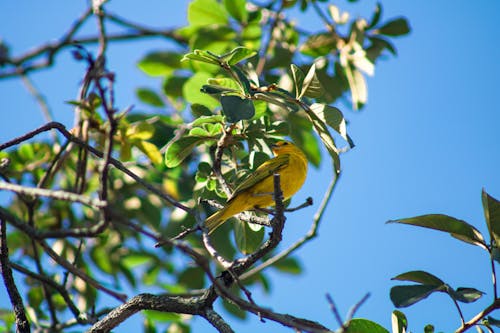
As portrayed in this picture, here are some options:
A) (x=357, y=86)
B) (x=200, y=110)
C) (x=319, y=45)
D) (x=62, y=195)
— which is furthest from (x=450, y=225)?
(x=319, y=45)

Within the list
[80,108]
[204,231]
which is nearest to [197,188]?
[80,108]

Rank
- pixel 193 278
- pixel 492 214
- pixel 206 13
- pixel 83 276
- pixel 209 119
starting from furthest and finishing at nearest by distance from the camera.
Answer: pixel 193 278
pixel 206 13
pixel 209 119
pixel 492 214
pixel 83 276

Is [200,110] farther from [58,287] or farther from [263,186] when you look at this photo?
[58,287]

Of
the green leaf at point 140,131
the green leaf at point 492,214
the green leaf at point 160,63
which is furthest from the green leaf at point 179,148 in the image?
the green leaf at point 160,63

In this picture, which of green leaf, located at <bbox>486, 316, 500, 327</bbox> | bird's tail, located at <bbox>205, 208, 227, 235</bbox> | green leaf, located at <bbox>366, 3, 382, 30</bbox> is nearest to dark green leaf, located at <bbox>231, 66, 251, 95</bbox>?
bird's tail, located at <bbox>205, 208, 227, 235</bbox>

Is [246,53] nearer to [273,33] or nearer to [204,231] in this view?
[204,231]

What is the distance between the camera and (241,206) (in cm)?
335

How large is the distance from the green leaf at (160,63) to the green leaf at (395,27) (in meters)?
1.78

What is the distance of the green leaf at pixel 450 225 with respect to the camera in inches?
100

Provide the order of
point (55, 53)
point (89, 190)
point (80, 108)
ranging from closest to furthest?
point (80, 108)
point (55, 53)
point (89, 190)

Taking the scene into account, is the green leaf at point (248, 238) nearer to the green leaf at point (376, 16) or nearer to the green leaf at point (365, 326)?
the green leaf at point (365, 326)

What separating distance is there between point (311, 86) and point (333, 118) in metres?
0.28

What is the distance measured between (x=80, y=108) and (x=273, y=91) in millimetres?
1355

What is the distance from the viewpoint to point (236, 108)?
8.77ft
